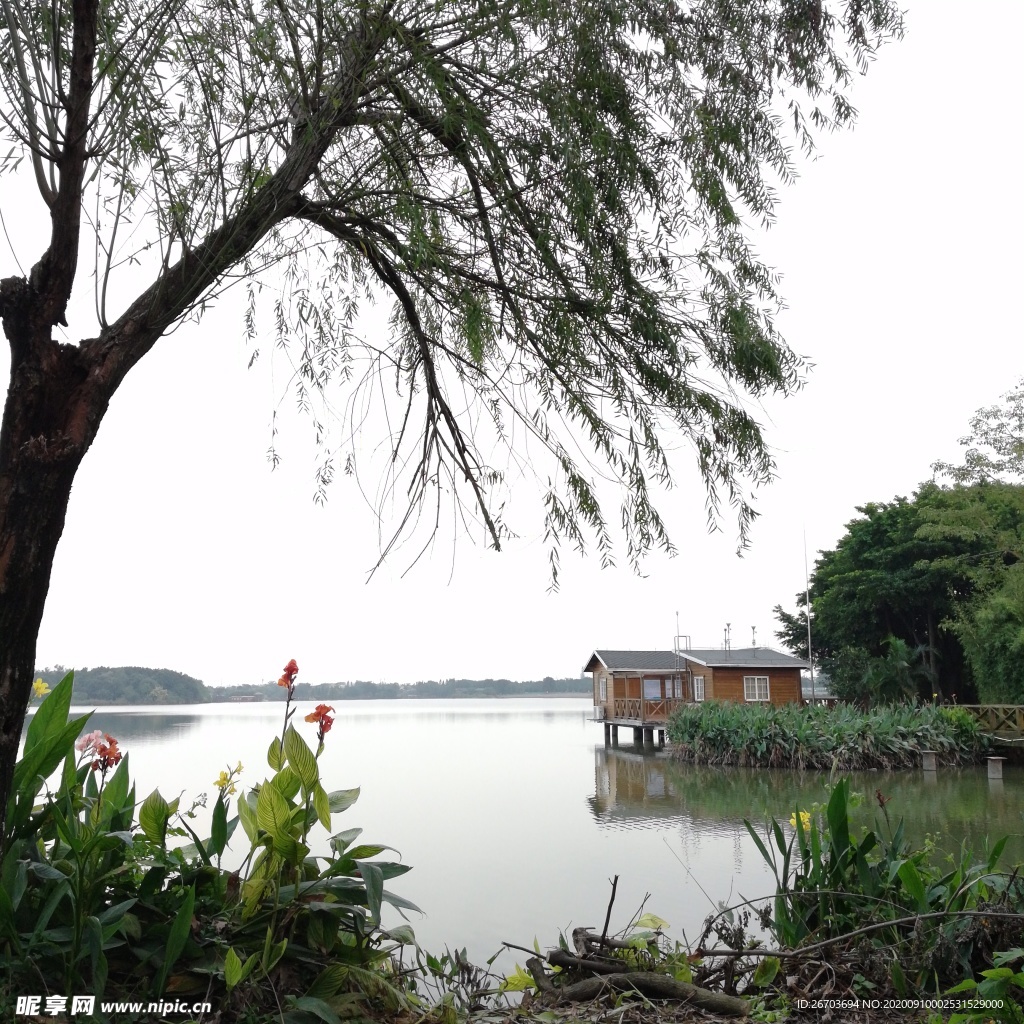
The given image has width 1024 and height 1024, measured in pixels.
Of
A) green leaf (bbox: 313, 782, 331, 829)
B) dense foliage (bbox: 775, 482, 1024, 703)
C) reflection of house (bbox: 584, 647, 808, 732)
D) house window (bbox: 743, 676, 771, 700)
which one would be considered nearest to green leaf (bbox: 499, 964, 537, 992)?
green leaf (bbox: 313, 782, 331, 829)

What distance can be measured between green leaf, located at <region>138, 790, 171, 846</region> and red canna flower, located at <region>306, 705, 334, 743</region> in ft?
1.53

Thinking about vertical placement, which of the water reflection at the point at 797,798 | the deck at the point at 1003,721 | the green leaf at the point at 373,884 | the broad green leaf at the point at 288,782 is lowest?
the water reflection at the point at 797,798

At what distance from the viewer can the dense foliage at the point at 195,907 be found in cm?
195

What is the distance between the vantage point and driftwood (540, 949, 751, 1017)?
2.24 m

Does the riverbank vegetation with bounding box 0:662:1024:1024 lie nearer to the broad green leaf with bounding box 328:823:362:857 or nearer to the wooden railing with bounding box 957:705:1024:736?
the broad green leaf with bounding box 328:823:362:857

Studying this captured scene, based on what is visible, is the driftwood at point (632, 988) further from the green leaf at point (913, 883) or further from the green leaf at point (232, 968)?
the green leaf at point (232, 968)

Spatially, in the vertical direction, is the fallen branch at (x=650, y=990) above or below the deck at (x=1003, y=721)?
above

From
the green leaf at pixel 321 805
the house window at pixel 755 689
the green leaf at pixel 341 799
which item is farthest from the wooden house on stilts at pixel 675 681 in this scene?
Result: the green leaf at pixel 321 805

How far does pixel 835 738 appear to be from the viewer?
15961mm

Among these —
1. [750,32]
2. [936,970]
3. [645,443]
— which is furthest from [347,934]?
[750,32]

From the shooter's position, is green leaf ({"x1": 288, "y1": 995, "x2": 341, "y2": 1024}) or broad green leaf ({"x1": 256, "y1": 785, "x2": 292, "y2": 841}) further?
broad green leaf ({"x1": 256, "y1": 785, "x2": 292, "y2": 841})

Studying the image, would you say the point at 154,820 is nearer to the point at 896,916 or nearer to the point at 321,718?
the point at 321,718

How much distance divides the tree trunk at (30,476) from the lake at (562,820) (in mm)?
2026

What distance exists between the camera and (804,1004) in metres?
2.24
